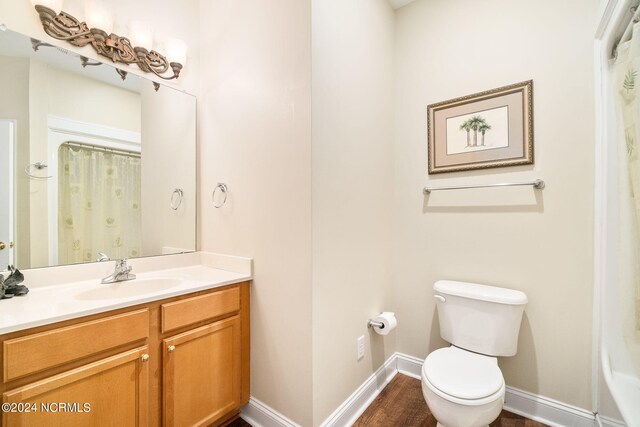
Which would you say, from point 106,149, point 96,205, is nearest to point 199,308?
point 96,205

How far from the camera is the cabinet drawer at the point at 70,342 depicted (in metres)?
0.85

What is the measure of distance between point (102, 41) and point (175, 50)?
38cm

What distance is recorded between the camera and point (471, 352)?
1531 millimetres

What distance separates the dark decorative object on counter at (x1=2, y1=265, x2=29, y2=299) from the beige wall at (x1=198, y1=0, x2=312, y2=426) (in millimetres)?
859

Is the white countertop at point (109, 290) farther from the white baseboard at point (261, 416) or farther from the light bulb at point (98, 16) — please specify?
the light bulb at point (98, 16)

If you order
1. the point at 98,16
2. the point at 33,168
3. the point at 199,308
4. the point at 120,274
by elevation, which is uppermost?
the point at 98,16

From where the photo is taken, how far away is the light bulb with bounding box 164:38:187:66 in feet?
5.55

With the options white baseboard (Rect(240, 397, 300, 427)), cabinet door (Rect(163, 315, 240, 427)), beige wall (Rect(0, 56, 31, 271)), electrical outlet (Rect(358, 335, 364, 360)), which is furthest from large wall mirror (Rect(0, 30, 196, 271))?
electrical outlet (Rect(358, 335, 364, 360))

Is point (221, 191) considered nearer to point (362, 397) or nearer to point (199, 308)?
point (199, 308)

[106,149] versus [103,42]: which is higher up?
[103,42]

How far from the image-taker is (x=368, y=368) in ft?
5.60

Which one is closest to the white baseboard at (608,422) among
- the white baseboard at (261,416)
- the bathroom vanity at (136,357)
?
the white baseboard at (261,416)

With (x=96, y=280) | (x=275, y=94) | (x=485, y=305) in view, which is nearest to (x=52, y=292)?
(x=96, y=280)

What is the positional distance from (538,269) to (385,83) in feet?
4.96
